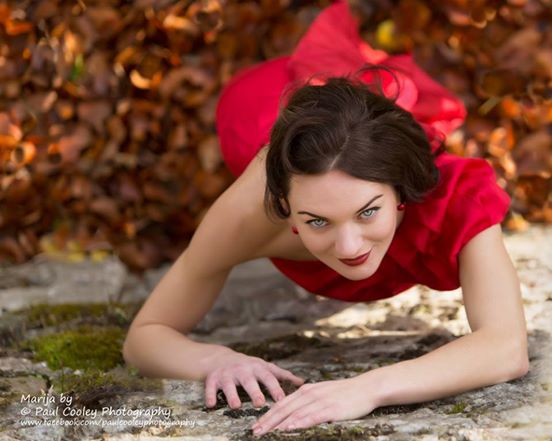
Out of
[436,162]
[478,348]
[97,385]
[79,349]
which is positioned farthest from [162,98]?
[478,348]

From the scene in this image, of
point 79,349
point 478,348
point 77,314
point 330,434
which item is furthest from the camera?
point 77,314

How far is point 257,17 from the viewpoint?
3.76 m

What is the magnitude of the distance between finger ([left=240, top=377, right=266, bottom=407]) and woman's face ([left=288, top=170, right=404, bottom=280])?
0.33 metres

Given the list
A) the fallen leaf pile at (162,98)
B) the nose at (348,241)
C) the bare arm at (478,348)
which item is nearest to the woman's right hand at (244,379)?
the bare arm at (478,348)

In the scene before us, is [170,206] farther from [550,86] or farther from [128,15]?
[550,86]

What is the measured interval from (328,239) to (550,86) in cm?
201

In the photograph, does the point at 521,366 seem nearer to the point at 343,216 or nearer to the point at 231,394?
the point at 343,216

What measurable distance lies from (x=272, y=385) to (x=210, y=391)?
14 centimetres

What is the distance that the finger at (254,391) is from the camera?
7.28ft

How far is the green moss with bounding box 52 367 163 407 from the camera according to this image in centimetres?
229

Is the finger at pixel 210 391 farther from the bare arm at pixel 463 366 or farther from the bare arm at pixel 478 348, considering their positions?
the bare arm at pixel 478 348

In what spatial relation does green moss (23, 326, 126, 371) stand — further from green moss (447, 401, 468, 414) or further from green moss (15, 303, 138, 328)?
green moss (447, 401, 468, 414)

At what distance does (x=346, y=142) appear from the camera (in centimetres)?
213

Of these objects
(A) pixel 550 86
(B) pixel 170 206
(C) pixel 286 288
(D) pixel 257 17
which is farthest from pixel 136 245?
(A) pixel 550 86
